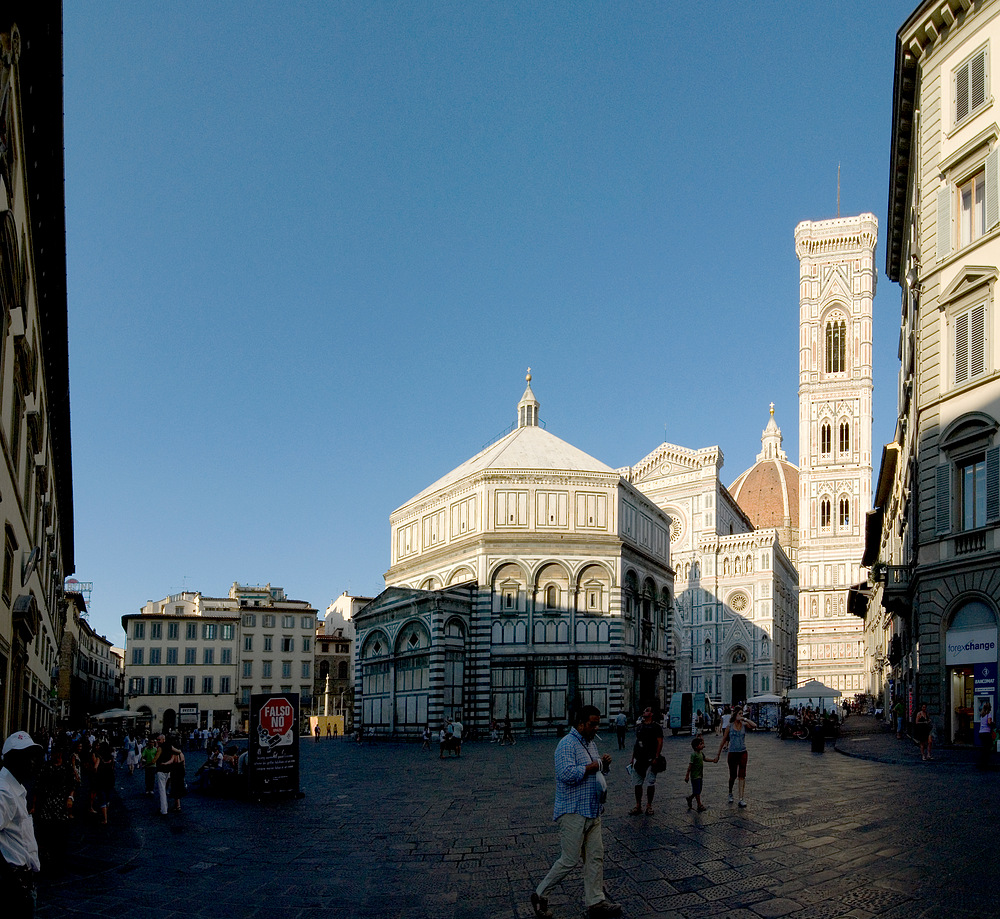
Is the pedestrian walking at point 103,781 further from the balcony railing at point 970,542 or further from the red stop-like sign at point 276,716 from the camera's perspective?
the balcony railing at point 970,542

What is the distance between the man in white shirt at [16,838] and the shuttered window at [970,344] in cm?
2255

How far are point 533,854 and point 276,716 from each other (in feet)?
30.8

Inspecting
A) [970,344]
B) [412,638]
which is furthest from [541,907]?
[412,638]

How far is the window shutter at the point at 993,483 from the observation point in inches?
872

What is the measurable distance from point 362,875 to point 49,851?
160 inches

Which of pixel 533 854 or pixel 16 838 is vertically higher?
pixel 16 838

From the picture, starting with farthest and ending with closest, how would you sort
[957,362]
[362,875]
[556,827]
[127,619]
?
[127,619], [957,362], [556,827], [362,875]

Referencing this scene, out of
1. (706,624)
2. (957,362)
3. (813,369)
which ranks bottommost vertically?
(706,624)

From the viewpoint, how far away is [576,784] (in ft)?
28.5

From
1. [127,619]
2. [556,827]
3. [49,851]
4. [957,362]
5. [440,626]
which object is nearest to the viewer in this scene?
[49,851]

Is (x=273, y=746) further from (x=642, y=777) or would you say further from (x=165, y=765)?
(x=642, y=777)

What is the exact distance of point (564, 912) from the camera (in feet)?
28.6

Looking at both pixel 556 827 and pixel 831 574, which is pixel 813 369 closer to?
pixel 831 574

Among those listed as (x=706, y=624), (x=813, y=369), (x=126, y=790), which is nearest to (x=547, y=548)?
(x=126, y=790)
